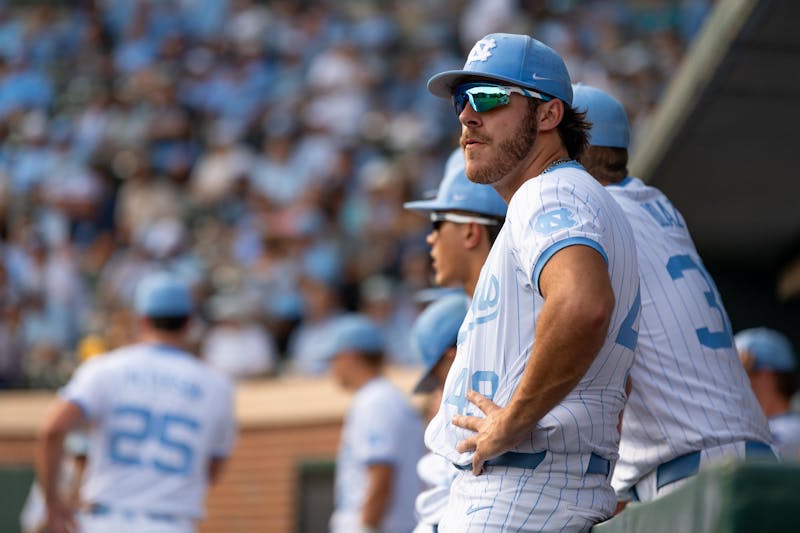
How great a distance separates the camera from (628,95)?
12.9 metres

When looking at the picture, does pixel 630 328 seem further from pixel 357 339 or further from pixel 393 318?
pixel 393 318

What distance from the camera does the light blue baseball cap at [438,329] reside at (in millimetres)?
4730

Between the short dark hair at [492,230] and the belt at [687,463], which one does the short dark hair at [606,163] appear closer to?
the short dark hair at [492,230]

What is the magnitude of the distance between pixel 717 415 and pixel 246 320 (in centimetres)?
852

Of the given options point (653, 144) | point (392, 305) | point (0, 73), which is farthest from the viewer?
point (0, 73)

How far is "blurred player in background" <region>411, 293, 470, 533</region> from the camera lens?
4.48m

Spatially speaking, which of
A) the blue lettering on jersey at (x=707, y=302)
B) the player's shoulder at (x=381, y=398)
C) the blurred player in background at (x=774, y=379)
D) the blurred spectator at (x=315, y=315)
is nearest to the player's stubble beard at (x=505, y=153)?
the blue lettering on jersey at (x=707, y=302)

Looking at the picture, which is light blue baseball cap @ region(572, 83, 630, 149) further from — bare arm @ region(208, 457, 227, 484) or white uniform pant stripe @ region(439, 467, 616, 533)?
bare arm @ region(208, 457, 227, 484)

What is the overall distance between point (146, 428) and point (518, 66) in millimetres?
3602

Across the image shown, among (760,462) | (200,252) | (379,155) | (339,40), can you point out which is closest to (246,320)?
(200,252)

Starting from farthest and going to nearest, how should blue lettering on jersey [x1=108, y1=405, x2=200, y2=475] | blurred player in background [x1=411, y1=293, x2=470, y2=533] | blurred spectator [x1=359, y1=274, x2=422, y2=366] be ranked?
blurred spectator [x1=359, y1=274, x2=422, y2=366], blue lettering on jersey [x1=108, y1=405, x2=200, y2=475], blurred player in background [x1=411, y1=293, x2=470, y2=533]

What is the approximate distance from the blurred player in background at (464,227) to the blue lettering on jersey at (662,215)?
1.97ft

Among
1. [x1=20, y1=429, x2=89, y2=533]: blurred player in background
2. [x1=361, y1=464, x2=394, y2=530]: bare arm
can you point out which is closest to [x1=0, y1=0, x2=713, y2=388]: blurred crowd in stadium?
[x1=20, y1=429, x2=89, y2=533]: blurred player in background

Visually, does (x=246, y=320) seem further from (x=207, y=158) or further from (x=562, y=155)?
(x=562, y=155)
